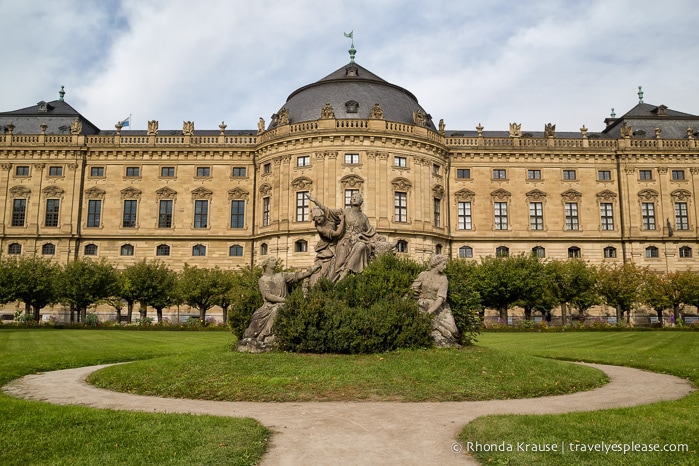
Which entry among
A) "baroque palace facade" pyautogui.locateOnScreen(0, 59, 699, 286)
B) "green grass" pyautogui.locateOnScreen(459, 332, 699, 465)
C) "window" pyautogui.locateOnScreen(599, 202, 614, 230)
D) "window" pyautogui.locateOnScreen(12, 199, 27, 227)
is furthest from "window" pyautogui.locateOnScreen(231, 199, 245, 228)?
"green grass" pyautogui.locateOnScreen(459, 332, 699, 465)

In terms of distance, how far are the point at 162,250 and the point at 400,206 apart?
25.0 metres

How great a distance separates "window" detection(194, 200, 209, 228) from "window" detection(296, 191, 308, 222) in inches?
448

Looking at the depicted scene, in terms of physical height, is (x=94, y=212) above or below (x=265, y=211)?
above

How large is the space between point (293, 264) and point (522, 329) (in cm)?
2105

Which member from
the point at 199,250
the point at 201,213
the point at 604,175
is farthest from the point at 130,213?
the point at 604,175

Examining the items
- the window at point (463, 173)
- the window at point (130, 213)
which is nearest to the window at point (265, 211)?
the window at point (130, 213)

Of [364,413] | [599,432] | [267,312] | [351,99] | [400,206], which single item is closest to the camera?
[599,432]

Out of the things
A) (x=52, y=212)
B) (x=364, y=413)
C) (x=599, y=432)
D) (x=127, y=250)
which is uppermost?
(x=52, y=212)

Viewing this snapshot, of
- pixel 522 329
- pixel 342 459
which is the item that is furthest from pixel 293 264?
pixel 342 459

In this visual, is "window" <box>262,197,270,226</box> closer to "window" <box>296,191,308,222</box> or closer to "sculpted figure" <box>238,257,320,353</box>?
"window" <box>296,191,308,222</box>

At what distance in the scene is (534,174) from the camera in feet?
192

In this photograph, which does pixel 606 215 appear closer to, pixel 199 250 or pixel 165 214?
pixel 199 250

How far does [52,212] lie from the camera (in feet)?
187

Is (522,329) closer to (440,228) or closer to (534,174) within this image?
(440,228)
